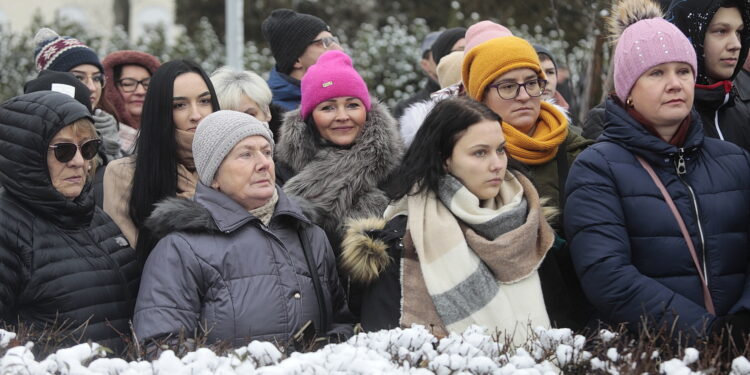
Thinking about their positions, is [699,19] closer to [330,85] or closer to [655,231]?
[655,231]

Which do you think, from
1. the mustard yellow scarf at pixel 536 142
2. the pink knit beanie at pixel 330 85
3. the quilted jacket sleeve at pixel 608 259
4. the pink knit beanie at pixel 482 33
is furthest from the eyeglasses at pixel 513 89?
the pink knit beanie at pixel 330 85

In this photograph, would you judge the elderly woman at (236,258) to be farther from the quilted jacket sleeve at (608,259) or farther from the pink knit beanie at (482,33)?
the pink knit beanie at (482,33)

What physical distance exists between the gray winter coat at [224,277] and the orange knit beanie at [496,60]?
1.17 metres

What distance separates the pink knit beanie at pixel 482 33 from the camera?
509 centimetres

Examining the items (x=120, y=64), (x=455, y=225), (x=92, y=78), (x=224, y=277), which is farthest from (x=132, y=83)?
(x=455, y=225)

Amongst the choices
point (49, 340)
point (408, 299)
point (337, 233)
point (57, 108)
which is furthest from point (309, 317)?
point (57, 108)

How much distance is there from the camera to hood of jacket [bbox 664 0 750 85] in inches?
179

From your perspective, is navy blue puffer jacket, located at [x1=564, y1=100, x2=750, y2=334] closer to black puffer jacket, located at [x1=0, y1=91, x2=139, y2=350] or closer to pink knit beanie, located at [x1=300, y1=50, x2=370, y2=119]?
pink knit beanie, located at [x1=300, y1=50, x2=370, y2=119]

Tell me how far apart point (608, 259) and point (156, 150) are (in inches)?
92.4

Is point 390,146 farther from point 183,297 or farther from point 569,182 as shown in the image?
point 183,297

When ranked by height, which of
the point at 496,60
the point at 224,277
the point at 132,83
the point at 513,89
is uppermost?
the point at 496,60

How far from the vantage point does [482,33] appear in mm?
5191

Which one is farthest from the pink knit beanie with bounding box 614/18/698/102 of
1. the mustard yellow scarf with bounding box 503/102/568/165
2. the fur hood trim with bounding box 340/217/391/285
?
the fur hood trim with bounding box 340/217/391/285

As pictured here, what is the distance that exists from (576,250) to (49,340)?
6.76 ft
